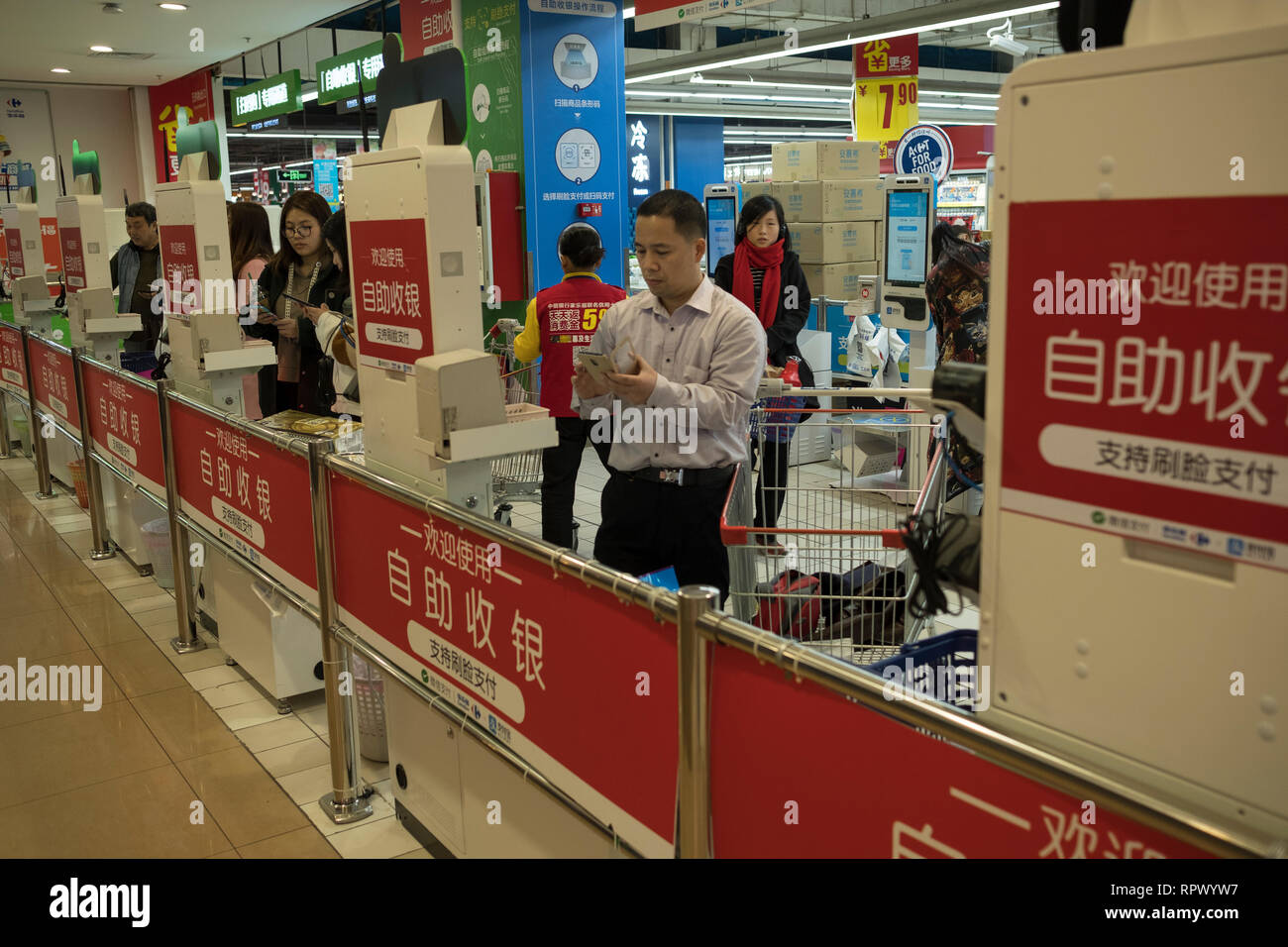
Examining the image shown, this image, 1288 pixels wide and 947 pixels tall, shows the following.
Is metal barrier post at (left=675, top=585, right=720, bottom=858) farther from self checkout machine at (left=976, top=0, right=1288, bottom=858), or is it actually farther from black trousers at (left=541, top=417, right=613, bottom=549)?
black trousers at (left=541, top=417, right=613, bottom=549)

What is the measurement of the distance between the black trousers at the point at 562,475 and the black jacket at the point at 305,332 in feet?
3.80

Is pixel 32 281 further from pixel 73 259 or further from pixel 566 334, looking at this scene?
pixel 566 334

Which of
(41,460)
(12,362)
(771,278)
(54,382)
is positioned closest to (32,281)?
(12,362)

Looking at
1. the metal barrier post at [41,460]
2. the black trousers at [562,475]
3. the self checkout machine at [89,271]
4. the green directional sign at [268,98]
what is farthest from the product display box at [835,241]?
the green directional sign at [268,98]

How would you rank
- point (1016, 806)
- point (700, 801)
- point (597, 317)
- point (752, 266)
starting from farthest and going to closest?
point (752, 266) → point (597, 317) → point (700, 801) → point (1016, 806)

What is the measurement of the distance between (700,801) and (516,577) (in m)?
0.69

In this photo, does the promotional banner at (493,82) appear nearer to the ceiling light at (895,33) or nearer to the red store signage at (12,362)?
the ceiling light at (895,33)

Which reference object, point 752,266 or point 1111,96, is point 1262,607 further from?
point 752,266

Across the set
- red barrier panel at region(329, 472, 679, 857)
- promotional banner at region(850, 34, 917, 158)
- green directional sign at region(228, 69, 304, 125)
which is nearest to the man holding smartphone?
red barrier panel at region(329, 472, 679, 857)

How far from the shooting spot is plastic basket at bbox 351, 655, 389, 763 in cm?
371

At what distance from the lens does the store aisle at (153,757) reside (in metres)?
3.36

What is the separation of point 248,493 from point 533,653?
196 centimetres
